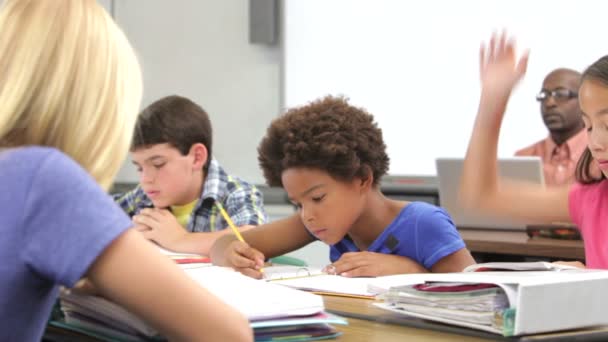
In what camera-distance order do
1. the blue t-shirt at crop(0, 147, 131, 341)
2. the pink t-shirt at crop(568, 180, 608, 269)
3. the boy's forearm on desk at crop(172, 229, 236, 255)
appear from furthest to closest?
the boy's forearm on desk at crop(172, 229, 236, 255) → the pink t-shirt at crop(568, 180, 608, 269) → the blue t-shirt at crop(0, 147, 131, 341)

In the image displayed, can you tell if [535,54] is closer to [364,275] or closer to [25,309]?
[364,275]

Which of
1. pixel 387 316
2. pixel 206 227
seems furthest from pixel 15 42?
pixel 206 227

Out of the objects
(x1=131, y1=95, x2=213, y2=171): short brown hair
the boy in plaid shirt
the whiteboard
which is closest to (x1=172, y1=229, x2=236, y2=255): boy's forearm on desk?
the boy in plaid shirt

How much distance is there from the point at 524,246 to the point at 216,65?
289 centimetres

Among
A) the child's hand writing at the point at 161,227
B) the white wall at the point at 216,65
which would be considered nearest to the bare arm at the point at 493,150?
the child's hand writing at the point at 161,227

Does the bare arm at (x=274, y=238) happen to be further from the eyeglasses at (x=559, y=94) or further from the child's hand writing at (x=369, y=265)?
the eyeglasses at (x=559, y=94)

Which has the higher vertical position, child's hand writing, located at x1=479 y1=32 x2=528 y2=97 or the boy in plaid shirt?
child's hand writing, located at x1=479 y1=32 x2=528 y2=97

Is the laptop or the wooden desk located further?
the laptop

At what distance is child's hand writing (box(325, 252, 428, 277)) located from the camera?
5.71 ft

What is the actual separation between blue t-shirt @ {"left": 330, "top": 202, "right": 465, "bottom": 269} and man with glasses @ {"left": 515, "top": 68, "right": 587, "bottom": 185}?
2218 millimetres

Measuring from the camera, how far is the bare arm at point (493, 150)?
63.1 inches

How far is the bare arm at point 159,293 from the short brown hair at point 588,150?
3.60ft

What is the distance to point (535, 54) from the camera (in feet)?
13.8

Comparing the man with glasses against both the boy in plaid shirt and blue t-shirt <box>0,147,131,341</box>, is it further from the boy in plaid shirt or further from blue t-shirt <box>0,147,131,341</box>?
blue t-shirt <box>0,147,131,341</box>
